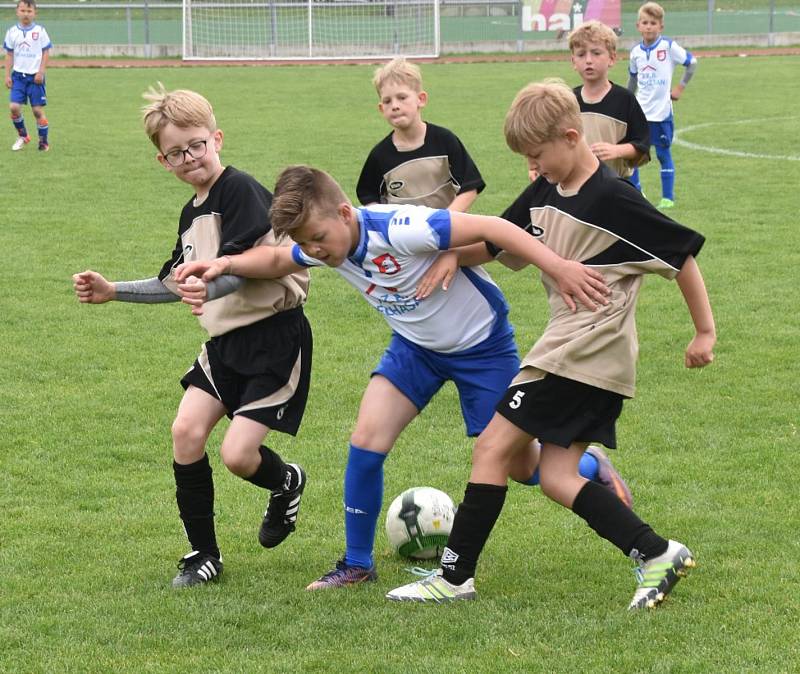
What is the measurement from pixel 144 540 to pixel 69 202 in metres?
8.33

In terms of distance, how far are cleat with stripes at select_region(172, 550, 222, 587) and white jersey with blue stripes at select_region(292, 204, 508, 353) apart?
3.53 feet

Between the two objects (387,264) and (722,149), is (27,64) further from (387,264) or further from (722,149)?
(387,264)

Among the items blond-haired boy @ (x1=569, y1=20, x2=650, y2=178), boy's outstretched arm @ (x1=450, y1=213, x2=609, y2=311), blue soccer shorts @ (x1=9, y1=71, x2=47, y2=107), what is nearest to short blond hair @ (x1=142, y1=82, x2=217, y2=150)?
boy's outstretched arm @ (x1=450, y1=213, x2=609, y2=311)

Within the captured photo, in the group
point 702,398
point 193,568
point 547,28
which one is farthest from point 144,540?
point 547,28

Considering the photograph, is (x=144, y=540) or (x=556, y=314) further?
(x=144, y=540)

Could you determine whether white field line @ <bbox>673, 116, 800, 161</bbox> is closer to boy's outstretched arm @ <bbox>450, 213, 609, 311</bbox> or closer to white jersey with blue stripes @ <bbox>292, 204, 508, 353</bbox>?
white jersey with blue stripes @ <bbox>292, 204, 508, 353</bbox>

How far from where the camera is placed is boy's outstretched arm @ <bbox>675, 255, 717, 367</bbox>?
390 cm

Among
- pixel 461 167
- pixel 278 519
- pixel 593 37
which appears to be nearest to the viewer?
pixel 278 519

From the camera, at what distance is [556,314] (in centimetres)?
404

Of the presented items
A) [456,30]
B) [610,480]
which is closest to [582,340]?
[610,480]

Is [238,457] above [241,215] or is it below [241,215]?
below

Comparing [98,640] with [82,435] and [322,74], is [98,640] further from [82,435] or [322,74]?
[322,74]

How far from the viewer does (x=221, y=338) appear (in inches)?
179

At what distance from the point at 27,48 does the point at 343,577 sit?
45.6 ft
